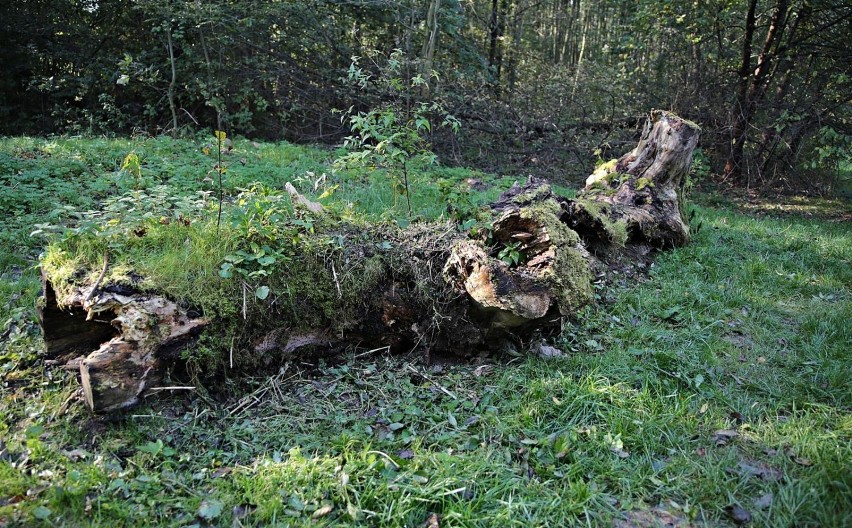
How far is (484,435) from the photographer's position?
2754 mm

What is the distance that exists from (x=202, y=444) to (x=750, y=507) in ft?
8.57

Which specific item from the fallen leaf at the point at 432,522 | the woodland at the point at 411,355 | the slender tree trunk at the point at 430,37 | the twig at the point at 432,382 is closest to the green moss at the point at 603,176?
the woodland at the point at 411,355

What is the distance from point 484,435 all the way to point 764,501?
1283 mm

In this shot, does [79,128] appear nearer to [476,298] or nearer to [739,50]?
[476,298]

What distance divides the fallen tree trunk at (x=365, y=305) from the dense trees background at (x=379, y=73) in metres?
7.49

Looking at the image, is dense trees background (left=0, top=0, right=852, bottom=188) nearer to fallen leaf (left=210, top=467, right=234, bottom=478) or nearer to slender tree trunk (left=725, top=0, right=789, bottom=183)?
slender tree trunk (left=725, top=0, right=789, bottom=183)

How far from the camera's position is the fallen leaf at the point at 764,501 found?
2225 millimetres

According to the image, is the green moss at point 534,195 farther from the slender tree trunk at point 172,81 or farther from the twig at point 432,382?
the slender tree trunk at point 172,81

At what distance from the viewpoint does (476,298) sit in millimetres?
3252

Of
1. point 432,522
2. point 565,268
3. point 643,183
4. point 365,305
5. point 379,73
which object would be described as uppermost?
point 379,73

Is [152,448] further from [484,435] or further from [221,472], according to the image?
[484,435]

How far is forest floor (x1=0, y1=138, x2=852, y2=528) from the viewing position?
2.25 meters

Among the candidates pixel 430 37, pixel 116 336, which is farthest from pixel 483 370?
pixel 430 37

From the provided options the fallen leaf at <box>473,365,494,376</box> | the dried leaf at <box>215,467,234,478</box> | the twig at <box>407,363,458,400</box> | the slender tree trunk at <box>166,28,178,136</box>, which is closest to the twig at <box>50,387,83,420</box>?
the dried leaf at <box>215,467,234,478</box>
